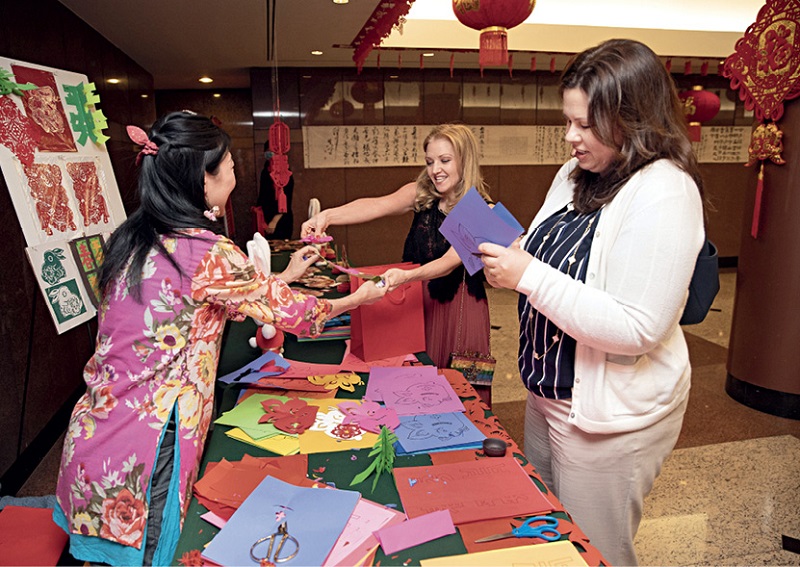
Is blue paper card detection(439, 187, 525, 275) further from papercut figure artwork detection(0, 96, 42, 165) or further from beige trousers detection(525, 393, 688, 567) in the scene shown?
papercut figure artwork detection(0, 96, 42, 165)

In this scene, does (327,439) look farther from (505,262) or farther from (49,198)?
(49,198)

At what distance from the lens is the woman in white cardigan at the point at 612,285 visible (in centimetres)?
113

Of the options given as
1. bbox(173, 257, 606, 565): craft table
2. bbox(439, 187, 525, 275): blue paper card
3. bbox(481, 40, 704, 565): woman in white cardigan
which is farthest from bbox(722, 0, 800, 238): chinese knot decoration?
bbox(439, 187, 525, 275): blue paper card

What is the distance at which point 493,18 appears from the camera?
9.07 ft

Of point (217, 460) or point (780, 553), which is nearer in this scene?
point (217, 460)

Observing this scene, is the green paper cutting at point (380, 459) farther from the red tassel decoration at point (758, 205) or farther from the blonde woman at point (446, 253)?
the red tassel decoration at point (758, 205)

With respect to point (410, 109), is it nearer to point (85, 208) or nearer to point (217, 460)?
point (85, 208)

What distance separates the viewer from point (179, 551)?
1.04 meters

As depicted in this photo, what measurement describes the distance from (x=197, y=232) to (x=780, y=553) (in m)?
2.36

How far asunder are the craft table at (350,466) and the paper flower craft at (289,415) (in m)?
0.10

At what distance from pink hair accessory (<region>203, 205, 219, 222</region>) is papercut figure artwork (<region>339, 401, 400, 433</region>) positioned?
0.60m

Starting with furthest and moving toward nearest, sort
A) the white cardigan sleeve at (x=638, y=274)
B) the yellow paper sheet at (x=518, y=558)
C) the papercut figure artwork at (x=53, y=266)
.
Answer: the papercut figure artwork at (x=53, y=266) → the white cardigan sleeve at (x=638, y=274) → the yellow paper sheet at (x=518, y=558)

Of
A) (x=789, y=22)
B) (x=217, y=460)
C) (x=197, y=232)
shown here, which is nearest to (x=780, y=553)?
(x=217, y=460)

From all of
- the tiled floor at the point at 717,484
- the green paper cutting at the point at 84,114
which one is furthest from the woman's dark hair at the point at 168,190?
the tiled floor at the point at 717,484
